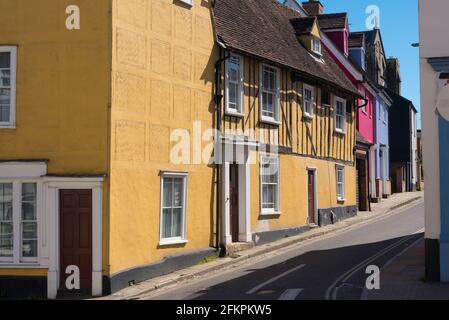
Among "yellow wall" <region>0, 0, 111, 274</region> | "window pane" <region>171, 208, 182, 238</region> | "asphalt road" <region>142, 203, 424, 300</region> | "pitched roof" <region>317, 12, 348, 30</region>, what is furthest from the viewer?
"pitched roof" <region>317, 12, 348, 30</region>

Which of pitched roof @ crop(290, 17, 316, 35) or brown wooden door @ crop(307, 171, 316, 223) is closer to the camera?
brown wooden door @ crop(307, 171, 316, 223)

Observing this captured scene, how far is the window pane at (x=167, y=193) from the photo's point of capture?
15.5 m

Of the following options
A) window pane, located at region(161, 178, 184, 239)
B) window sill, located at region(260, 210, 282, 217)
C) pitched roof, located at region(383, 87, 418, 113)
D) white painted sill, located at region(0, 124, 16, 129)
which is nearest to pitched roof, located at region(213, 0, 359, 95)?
window pane, located at region(161, 178, 184, 239)

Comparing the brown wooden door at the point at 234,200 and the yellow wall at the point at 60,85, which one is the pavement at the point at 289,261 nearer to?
the brown wooden door at the point at 234,200

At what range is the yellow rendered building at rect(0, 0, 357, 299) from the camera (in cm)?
1355

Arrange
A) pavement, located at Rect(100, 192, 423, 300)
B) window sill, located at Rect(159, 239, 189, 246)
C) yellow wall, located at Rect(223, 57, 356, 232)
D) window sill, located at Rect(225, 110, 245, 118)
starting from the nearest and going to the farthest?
pavement, located at Rect(100, 192, 423, 300) → window sill, located at Rect(159, 239, 189, 246) → window sill, located at Rect(225, 110, 245, 118) → yellow wall, located at Rect(223, 57, 356, 232)

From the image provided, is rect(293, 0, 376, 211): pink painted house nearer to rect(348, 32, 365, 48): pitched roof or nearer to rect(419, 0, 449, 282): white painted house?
rect(348, 32, 365, 48): pitched roof

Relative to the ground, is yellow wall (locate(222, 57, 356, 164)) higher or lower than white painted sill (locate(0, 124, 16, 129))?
higher

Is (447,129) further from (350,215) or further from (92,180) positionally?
(350,215)

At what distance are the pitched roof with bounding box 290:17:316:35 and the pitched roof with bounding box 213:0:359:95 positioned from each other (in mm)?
180

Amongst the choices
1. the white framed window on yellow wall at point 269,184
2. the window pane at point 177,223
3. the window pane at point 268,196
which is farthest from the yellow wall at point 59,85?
the window pane at point 268,196

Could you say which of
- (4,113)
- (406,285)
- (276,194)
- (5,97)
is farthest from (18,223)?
(276,194)

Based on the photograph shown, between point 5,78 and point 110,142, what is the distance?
3.03 metres

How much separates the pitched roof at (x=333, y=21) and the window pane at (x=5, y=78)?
68.1ft
